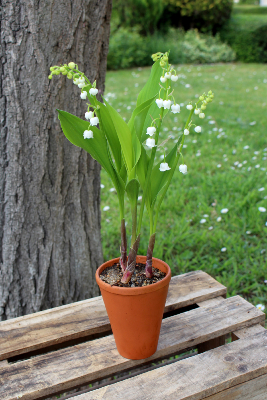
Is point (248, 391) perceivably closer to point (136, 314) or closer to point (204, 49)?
point (136, 314)

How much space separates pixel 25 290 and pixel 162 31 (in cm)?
1038

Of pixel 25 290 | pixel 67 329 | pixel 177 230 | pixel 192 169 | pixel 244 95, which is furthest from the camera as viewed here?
pixel 244 95

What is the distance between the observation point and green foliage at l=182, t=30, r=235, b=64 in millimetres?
9508

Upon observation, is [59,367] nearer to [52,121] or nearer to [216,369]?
[216,369]

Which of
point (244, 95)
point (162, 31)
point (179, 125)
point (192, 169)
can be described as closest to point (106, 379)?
point (192, 169)

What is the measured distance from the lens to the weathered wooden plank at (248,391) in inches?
37.0

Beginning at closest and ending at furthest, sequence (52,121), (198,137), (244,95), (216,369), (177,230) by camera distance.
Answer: (216,369), (52,121), (177,230), (198,137), (244,95)

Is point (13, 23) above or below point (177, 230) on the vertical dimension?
above

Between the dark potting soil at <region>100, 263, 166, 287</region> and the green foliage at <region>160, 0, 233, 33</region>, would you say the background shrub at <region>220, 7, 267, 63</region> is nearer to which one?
the green foliage at <region>160, 0, 233, 33</region>

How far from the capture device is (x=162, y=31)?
10.3m

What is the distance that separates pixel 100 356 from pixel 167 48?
366 inches

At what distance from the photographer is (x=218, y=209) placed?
7.75 ft

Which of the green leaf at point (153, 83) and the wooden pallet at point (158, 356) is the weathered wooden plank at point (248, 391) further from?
the green leaf at point (153, 83)

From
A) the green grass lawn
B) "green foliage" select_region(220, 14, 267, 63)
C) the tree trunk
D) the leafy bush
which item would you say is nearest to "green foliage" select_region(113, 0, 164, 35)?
the leafy bush
